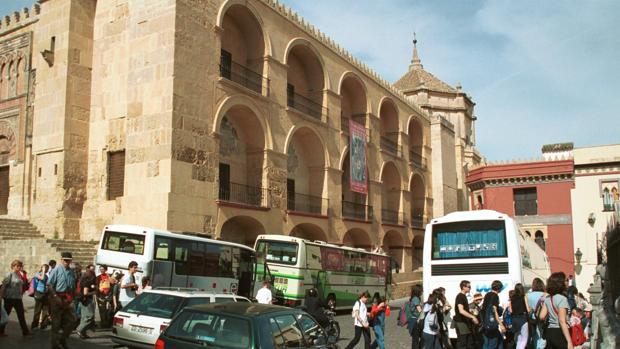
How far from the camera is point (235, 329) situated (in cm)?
652

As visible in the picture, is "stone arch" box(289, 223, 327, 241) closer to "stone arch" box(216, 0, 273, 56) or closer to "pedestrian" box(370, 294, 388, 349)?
"stone arch" box(216, 0, 273, 56)

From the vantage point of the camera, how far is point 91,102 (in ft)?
76.0

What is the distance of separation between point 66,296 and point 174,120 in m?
10.5

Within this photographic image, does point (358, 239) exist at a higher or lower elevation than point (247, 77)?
lower

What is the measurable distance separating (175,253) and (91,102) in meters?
10.9

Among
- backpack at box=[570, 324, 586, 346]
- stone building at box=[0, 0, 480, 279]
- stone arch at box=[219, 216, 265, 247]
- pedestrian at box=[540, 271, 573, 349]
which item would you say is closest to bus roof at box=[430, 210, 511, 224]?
backpack at box=[570, 324, 586, 346]

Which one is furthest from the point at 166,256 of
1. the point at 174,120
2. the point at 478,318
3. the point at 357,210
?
the point at 357,210

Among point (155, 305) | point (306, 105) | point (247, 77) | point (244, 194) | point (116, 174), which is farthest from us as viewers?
point (306, 105)

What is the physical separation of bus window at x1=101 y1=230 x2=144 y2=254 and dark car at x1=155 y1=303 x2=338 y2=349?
841 centimetres

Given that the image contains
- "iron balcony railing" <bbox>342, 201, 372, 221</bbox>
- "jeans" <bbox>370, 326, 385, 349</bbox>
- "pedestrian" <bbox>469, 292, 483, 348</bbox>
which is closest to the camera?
"pedestrian" <bbox>469, 292, 483, 348</bbox>

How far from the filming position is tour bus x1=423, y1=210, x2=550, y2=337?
13.3 meters

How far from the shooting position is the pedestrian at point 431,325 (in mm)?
10102

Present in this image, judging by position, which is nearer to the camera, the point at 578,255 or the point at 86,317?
the point at 86,317

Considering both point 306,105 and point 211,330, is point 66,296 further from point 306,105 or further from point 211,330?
point 306,105
